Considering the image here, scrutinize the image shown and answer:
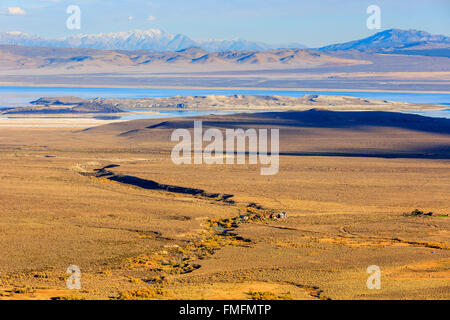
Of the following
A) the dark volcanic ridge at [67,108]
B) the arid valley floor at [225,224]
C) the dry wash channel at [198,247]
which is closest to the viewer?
the dry wash channel at [198,247]

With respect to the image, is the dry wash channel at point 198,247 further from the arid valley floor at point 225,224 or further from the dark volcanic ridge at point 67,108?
the dark volcanic ridge at point 67,108

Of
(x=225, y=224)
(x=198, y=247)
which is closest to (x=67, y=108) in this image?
(x=225, y=224)

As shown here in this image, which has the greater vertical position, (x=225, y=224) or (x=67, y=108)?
(x=67, y=108)

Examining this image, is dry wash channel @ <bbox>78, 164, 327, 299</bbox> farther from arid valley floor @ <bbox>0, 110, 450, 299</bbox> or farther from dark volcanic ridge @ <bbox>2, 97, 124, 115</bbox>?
dark volcanic ridge @ <bbox>2, 97, 124, 115</bbox>

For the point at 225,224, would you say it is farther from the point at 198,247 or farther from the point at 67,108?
the point at 67,108

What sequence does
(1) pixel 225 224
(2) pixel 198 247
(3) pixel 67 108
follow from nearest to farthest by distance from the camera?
(2) pixel 198 247
(1) pixel 225 224
(3) pixel 67 108

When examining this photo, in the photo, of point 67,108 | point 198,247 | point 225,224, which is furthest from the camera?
point 67,108

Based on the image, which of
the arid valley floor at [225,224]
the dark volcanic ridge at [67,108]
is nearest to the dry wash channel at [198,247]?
the arid valley floor at [225,224]

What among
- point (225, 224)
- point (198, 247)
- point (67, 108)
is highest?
point (67, 108)

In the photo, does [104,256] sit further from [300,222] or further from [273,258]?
[300,222]
